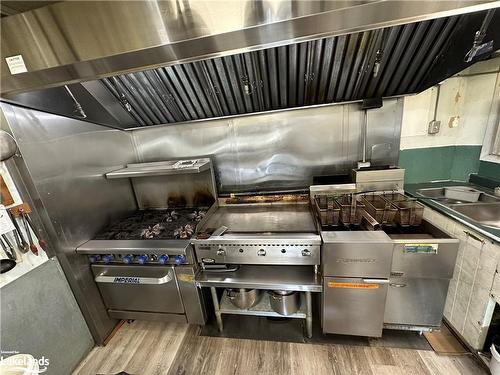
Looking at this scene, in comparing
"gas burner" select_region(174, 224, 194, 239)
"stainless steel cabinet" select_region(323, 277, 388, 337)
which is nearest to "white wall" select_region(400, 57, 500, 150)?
"stainless steel cabinet" select_region(323, 277, 388, 337)

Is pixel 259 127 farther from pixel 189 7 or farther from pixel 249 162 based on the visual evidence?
pixel 189 7

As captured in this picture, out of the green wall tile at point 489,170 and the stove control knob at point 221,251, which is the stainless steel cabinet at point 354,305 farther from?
the green wall tile at point 489,170

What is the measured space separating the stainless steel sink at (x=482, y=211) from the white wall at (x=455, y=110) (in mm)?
549

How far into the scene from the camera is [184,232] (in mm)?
1375

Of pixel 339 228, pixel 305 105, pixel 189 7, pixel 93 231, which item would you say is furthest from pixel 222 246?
pixel 305 105

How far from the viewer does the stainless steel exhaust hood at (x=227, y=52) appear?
659mm

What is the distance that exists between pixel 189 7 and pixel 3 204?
1.41 m

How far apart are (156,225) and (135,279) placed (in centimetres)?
40

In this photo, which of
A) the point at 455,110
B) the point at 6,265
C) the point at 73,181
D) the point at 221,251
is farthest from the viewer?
the point at 455,110

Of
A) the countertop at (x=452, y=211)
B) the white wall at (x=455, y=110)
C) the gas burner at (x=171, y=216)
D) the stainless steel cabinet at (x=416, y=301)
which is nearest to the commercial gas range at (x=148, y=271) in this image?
the gas burner at (x=171, y=216)

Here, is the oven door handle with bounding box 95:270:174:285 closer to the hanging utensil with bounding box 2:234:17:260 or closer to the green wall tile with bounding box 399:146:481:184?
the hanging utensil with bounding box 2:234:17:260

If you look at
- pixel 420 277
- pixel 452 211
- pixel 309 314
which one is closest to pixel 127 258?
pixel 309 314

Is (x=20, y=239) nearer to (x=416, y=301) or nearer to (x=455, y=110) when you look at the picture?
(x=416, y=301)

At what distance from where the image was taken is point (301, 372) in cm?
120
